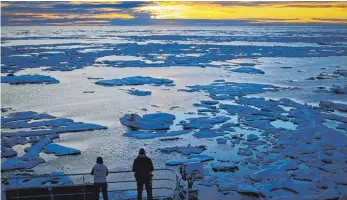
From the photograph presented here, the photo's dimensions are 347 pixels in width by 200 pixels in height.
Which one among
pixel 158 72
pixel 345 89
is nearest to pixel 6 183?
pixel 345 89

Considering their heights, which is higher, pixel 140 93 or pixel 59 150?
pixel 59 150

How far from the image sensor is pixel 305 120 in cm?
1725

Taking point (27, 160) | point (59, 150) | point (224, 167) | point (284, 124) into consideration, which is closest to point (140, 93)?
point (284, 124)

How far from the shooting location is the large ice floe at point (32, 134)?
12.4m

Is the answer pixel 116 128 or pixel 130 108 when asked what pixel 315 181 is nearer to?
pixel 116 128

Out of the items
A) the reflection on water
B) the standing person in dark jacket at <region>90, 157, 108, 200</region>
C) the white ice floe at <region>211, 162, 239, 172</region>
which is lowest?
the white ice floe at <region>211, 162, 239, 172</region>

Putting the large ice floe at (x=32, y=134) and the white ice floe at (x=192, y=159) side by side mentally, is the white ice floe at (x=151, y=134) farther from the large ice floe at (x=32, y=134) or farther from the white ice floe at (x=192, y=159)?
the white ice floe at (x=192, y=159)

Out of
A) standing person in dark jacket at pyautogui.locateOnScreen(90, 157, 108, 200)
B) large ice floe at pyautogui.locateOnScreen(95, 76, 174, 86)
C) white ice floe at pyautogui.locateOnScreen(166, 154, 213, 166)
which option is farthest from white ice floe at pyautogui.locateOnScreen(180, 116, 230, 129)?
large ice floe at pyautogui.locateOnScreen(95, 76, 174, 86)

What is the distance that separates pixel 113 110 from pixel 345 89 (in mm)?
15787

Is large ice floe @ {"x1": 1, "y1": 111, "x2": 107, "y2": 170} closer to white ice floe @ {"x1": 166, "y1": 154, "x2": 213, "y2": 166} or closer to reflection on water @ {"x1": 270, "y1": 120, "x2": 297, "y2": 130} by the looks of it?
white ice floe @ {"x1": 166, "y1": 154, "x2": 213, "y2": 166}

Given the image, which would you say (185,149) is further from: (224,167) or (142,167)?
(142,167)

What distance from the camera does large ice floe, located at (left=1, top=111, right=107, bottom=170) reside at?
12447mm

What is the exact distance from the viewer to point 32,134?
49.7 ft

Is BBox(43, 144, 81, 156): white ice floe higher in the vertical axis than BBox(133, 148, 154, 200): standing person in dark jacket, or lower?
lower
